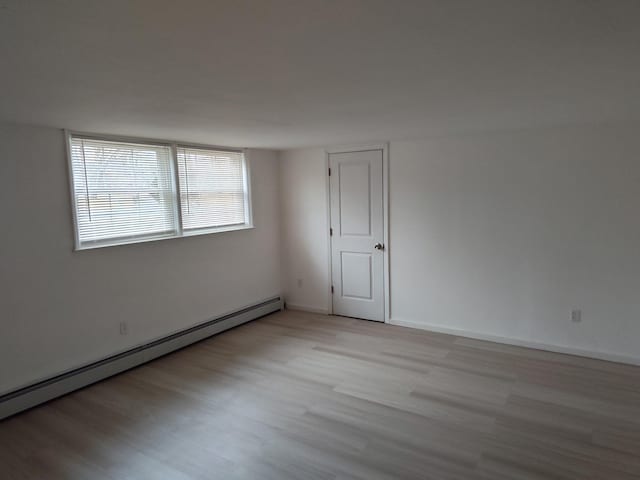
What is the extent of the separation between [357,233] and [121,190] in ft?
8.69

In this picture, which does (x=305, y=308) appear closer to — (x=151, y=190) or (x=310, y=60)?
(x=151, y=190)

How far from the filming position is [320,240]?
539 centimetres

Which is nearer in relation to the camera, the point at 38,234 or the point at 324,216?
the point at 38,234

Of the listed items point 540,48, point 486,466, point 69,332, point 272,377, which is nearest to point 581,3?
point 540,48

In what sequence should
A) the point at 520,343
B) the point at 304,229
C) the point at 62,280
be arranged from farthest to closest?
the point at 304,229 < the point at 520,343 < the point at 62,280

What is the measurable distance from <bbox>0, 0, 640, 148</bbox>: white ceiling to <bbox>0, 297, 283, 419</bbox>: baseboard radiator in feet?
6.59

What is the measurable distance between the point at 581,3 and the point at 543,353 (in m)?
3.57

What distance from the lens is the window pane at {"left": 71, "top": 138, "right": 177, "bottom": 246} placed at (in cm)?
350

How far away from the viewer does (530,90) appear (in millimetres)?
2355

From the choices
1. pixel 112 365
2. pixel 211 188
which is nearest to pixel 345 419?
pixel 112 365

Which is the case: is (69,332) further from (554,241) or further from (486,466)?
(554,241)

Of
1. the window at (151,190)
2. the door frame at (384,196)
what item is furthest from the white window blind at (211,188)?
the door frame at (384,196)

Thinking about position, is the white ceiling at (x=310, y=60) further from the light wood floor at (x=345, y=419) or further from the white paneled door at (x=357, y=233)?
the light wood floor at (x=345, y=419)

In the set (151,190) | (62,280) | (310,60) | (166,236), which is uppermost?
(310,60)
